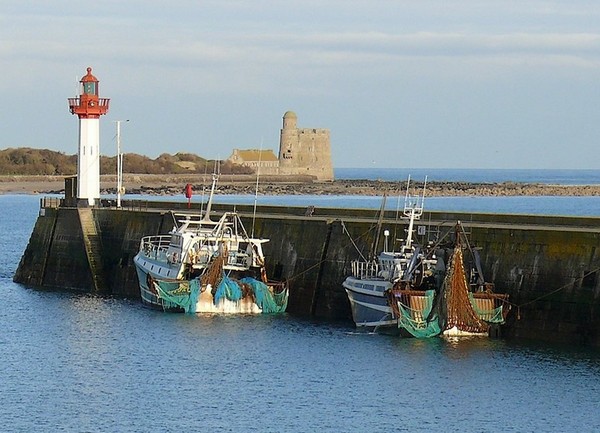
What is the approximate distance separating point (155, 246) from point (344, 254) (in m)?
7.85

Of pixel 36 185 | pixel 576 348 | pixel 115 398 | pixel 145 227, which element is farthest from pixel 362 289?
pixel 36 185

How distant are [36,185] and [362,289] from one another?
→ 126 metres

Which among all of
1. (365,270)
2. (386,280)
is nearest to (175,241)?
(365,270)

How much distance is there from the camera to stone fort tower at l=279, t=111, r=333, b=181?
187 meters

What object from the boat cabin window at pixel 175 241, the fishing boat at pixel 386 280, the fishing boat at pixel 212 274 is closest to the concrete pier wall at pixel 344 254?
the fishing boat at pixel 212 274

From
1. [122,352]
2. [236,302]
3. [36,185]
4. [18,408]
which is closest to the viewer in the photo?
[18,408]

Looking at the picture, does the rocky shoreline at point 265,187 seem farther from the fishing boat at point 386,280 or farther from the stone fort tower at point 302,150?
the fishing boat at point 386,280

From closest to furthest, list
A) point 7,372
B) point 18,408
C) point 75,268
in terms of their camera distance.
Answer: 1. point 18,408
2. point 7,372
3. point 75,268

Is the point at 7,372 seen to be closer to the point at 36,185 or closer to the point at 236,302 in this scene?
the point at 236,302

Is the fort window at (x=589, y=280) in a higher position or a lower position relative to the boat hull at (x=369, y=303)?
higher

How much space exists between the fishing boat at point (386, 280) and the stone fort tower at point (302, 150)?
143799 millimetres

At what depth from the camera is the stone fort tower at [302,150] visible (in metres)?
187

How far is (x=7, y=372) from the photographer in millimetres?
36906

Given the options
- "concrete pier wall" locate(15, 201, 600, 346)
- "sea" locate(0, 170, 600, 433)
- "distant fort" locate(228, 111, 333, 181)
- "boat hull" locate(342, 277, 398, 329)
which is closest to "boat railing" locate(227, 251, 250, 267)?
"concrete pier wall" locate(15, 201, 600, 346)
